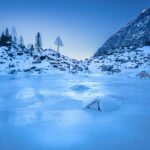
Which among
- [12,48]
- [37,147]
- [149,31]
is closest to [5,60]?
[12,48]

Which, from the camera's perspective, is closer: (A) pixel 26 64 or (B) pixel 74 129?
(B) pixel 74 129

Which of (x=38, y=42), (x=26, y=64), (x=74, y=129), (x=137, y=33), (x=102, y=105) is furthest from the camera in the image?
(x=137, y=33)

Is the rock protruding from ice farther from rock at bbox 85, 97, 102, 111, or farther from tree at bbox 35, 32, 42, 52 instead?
tree at bbox 35, 32, 42, 52

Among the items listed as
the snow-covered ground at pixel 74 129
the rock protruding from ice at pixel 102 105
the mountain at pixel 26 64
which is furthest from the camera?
the mountain at pixel 26 64

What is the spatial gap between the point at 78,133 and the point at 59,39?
8756 centimetres

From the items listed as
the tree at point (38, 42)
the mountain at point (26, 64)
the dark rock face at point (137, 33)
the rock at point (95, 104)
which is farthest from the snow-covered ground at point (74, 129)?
the dark rock face at point (137, 33)

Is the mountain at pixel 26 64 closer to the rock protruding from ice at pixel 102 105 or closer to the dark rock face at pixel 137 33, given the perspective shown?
the rock protruding from ice at pixel 102 105

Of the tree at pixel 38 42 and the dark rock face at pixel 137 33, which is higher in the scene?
the dark rock face at pixel 137 33

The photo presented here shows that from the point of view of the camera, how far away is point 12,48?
65375 mm

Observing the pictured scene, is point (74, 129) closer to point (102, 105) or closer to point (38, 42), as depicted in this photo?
point (102, 105)

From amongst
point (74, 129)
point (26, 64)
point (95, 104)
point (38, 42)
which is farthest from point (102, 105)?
point (38, 42)

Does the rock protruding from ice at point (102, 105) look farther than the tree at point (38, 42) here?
No

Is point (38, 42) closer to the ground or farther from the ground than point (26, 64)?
farther from the ground

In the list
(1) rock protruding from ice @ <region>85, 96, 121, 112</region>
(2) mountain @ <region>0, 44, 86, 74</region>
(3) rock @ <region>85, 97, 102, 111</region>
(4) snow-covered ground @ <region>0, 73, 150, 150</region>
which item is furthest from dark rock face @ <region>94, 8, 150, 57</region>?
(4) snow-covered ground @ <region>0, 73, 150, 150</region>
